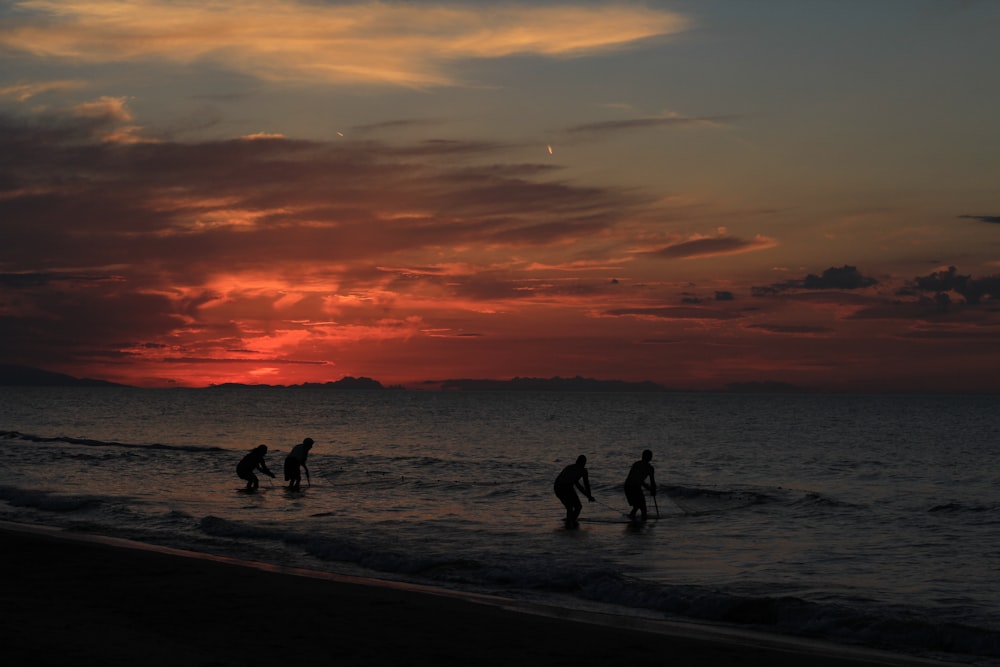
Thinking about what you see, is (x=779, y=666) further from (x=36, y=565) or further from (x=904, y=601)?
(x=36, y=565)

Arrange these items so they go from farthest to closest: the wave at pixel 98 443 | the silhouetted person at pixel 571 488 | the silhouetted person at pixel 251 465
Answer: the wave at pixel 98 443 < the silhouetted person at pixel 251 465 < the silhouetted person at pixel 571 488

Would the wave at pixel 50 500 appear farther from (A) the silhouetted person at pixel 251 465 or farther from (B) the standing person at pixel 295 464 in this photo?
(B) the standing person at pixel 295 464

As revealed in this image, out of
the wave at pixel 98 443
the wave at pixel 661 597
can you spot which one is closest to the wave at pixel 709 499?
the wave at pixel 661 597

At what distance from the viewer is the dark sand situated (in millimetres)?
9945

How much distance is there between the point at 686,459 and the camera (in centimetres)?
5844

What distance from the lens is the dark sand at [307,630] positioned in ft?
32.6

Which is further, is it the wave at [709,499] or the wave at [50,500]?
the wave at [709,499]

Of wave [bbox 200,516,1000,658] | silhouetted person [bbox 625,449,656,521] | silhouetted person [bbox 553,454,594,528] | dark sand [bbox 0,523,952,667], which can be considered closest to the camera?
dark sand [bbox 0,523,952,667]

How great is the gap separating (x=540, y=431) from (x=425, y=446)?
27.3m

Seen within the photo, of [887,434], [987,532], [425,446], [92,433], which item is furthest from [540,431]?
[987,532]

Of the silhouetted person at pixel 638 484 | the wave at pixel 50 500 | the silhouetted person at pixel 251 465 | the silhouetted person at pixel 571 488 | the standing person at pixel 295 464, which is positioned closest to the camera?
the silhouetted person at pixel 571 488

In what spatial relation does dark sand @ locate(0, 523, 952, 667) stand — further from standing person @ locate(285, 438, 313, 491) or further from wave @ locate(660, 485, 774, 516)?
standing person @ locate(285, 438, 313, 491)

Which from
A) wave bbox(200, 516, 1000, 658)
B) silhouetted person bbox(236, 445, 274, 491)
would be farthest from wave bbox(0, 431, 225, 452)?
wave bbox(200, 516, 1000, 658)

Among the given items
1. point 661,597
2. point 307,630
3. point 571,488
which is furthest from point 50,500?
point 661,597
